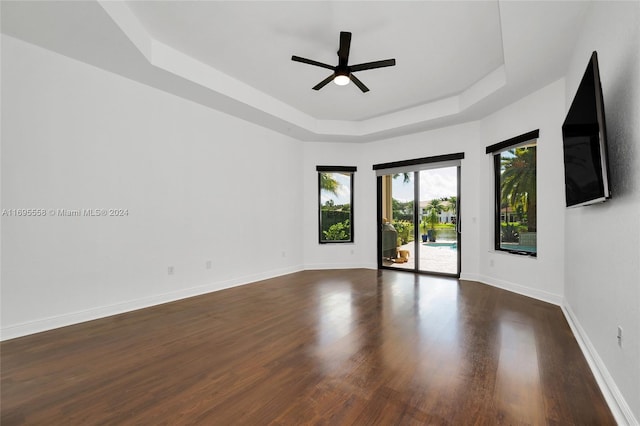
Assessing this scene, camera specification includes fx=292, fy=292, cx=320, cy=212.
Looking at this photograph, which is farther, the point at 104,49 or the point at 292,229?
the point at 292,229

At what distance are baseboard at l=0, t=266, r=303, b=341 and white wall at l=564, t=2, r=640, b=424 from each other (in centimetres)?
458

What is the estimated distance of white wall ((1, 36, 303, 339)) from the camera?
297 cm

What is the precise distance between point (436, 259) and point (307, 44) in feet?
15.2

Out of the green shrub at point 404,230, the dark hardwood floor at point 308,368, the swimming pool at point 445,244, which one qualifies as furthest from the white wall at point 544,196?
the green shrub at point 404,230

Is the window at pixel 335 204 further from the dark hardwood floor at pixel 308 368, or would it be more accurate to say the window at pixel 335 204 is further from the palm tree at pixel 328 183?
the dark hardwood floor at pixel 308 368

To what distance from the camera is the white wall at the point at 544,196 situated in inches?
152

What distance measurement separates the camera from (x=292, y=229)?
21.0 ft

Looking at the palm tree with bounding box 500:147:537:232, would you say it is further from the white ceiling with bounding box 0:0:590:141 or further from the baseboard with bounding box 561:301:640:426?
the baseboard with bounding box 561:301:640:426

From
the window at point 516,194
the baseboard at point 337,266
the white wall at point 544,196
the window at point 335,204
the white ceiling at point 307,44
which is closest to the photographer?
the white ceiling at point 307,44

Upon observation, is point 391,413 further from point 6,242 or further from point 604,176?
point 6,242

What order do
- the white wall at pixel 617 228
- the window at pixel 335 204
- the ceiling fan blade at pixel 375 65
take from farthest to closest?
the window at pixel 335 204 → the ceiling fan blade at pixel 375 65 → the white wall at pixel 617 228

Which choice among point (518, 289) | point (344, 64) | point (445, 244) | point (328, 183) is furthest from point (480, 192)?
point (344, 64)

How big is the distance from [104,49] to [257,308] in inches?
134

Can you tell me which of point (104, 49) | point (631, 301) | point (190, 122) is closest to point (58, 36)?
point (104, 49)
